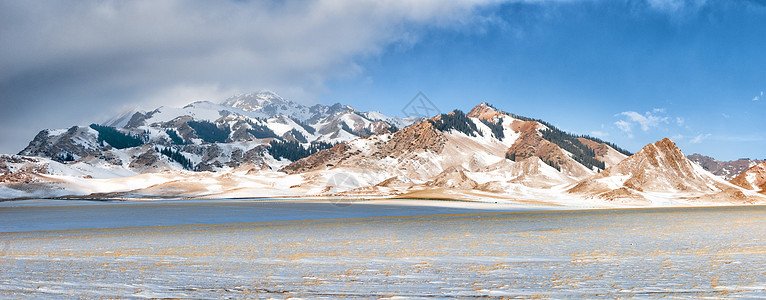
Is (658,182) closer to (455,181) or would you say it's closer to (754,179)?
(754,179)

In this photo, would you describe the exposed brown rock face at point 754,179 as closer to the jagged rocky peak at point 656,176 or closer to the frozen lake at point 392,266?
the jagged rocky peak at point 656,176

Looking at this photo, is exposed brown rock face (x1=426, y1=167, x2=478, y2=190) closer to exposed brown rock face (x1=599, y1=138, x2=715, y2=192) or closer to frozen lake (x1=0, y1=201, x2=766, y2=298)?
exposed brown rock face (x1=599, y1=138, x2=715, y2=192)

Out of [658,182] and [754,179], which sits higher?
[754,179]

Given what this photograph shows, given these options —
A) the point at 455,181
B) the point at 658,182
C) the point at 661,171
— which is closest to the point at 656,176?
the point at 658,182

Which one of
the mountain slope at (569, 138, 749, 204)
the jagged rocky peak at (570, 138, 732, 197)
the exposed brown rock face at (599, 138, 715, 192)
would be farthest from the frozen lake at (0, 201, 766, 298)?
the exposed brown rock face at (599, 138, 715, 192)

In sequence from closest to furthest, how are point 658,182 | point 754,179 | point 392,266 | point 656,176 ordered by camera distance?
1. point 392,266
2. point 658,182
3. point 656,176
4. point 754,179

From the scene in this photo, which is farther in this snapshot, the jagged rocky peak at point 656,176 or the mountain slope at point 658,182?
the jagged rocky peak at point 656,176

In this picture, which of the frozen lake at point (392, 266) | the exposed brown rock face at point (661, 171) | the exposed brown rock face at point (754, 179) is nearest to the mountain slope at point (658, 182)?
the exposed brown rock face at point (661, 171)

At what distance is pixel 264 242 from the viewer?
2533 centimetres

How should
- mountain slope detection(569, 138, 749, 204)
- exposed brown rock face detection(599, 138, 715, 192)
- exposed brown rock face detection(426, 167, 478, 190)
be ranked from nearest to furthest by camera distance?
mountain slope detection(569, 138, 749, 204) → exposed brown rock face detection(599, 138, 715, 192) → exposed brown rock face detection(426, 167, 478, 190)

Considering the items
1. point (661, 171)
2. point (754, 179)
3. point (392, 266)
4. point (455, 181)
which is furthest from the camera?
point (455, 181)

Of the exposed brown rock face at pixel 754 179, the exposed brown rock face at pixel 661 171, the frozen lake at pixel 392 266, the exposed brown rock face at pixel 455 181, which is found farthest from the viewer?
the exposed brown rock face at pixel 455 181

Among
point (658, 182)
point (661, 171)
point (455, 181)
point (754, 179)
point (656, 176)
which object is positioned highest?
point (661, 171)

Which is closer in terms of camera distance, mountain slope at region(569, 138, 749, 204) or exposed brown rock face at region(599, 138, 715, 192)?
mountain slope at region(569, 138, 749, 204)
